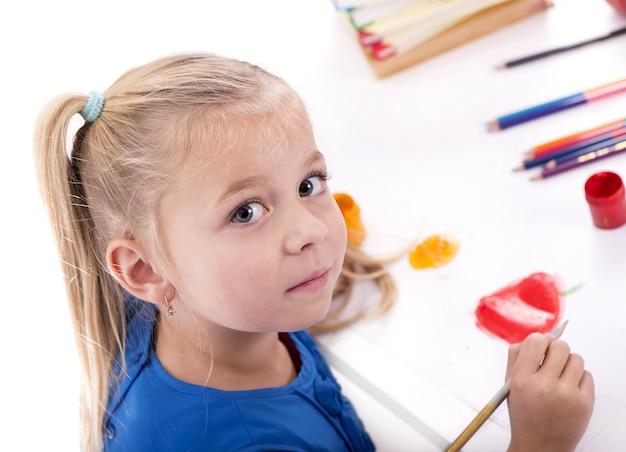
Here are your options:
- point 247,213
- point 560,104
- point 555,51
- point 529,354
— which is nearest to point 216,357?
point 247,213

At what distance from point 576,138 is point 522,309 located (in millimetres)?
253

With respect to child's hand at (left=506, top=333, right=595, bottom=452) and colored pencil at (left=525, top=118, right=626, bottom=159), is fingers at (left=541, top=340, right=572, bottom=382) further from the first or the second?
colored pencil at (left=525, top=118, right=626, bottom=159)

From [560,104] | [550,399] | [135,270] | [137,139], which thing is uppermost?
[137,139]

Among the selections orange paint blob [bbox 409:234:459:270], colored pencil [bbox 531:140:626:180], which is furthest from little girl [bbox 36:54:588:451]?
colored pencil [bbox 531:140:626:180]

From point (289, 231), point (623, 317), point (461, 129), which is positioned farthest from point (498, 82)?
point (289, 231)

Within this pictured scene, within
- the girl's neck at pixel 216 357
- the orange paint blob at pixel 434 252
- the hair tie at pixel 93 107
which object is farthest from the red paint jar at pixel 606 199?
the hair tie at pixel 93 107

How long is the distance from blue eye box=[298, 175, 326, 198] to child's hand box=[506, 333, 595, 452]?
0.24 meters

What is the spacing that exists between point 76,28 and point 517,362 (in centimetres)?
107

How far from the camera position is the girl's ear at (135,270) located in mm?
738

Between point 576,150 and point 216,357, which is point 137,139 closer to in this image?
point 216,357

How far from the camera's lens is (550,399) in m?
0.71

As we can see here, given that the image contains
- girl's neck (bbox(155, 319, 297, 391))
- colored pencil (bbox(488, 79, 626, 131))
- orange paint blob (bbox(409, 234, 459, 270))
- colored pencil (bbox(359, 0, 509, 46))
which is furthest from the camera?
colored pencil (bbox(359, 0, 509, 46))

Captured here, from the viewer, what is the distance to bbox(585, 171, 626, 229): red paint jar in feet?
2.79

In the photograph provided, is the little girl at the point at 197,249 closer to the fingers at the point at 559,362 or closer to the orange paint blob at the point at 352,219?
the fingers at the point at 559,362
